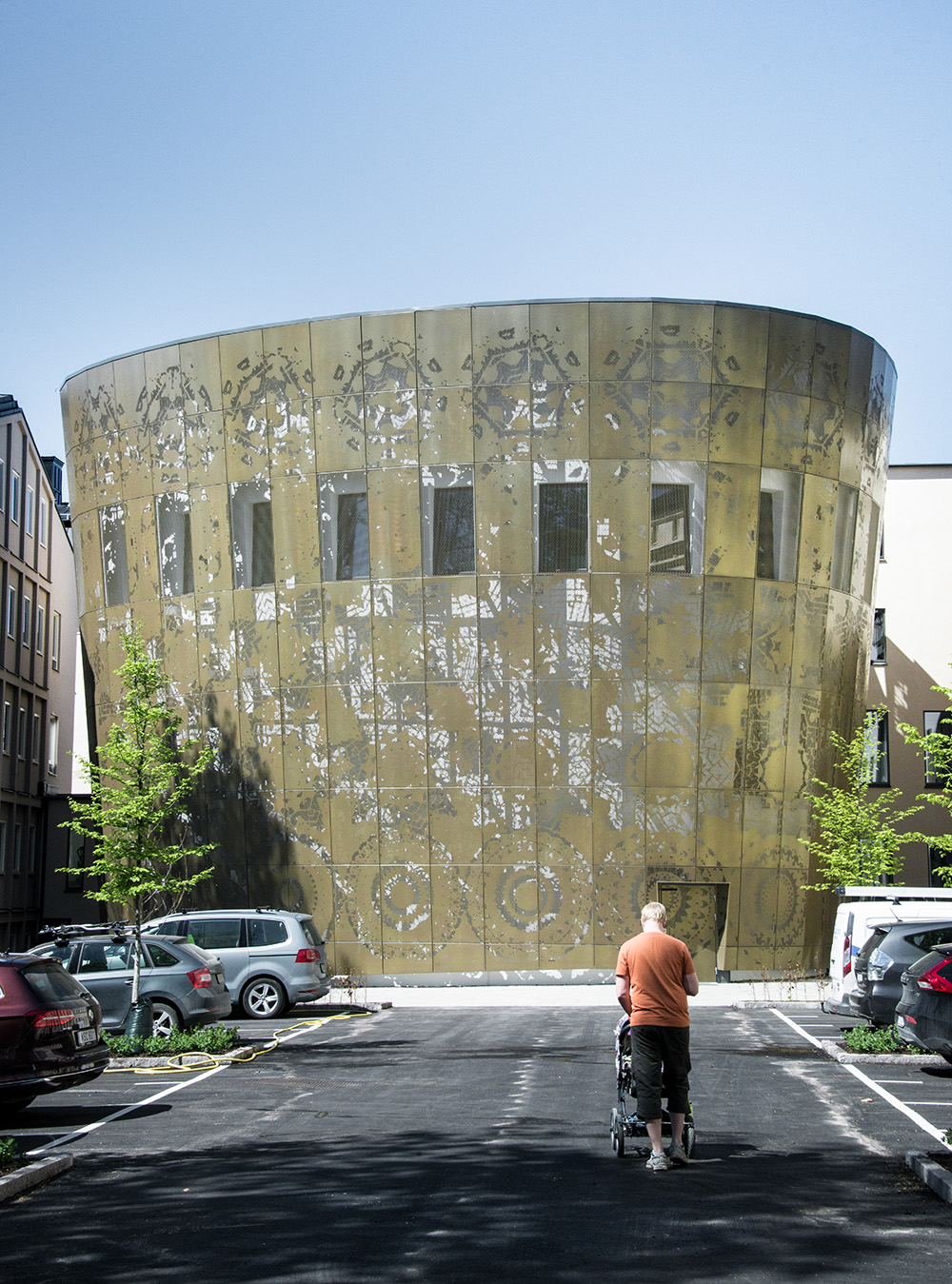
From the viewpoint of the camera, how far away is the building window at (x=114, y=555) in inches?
1330

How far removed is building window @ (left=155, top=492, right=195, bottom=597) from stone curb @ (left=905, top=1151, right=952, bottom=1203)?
82.2 feet

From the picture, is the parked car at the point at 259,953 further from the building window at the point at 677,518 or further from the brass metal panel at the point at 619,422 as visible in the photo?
the brass metal panel at the point at 619,422

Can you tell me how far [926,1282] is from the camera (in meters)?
7.07

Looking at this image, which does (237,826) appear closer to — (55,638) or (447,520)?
(447,520)

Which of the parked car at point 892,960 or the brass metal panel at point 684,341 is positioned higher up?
the brass metal panel at point 684,341

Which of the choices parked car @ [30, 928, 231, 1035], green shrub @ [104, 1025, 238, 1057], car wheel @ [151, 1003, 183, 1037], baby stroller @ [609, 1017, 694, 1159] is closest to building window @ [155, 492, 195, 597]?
parked car @ [30, 928, 231, 1035]

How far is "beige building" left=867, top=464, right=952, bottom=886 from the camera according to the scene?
4491cm

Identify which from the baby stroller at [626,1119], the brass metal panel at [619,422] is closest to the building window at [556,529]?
the brass metal panel at [619,422]

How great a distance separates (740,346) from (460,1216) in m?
25.2

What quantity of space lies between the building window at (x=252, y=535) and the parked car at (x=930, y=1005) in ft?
63.5

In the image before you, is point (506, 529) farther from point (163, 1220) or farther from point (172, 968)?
point (163, 1220)

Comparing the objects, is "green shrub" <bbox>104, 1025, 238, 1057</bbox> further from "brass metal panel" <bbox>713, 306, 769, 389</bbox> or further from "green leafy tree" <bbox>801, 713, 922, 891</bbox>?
"brass metal panel" <bbox>713, 306, 769, 389</bbox>

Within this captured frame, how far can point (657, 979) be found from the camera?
34.0ft

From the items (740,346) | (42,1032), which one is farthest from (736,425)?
(42,1032)
